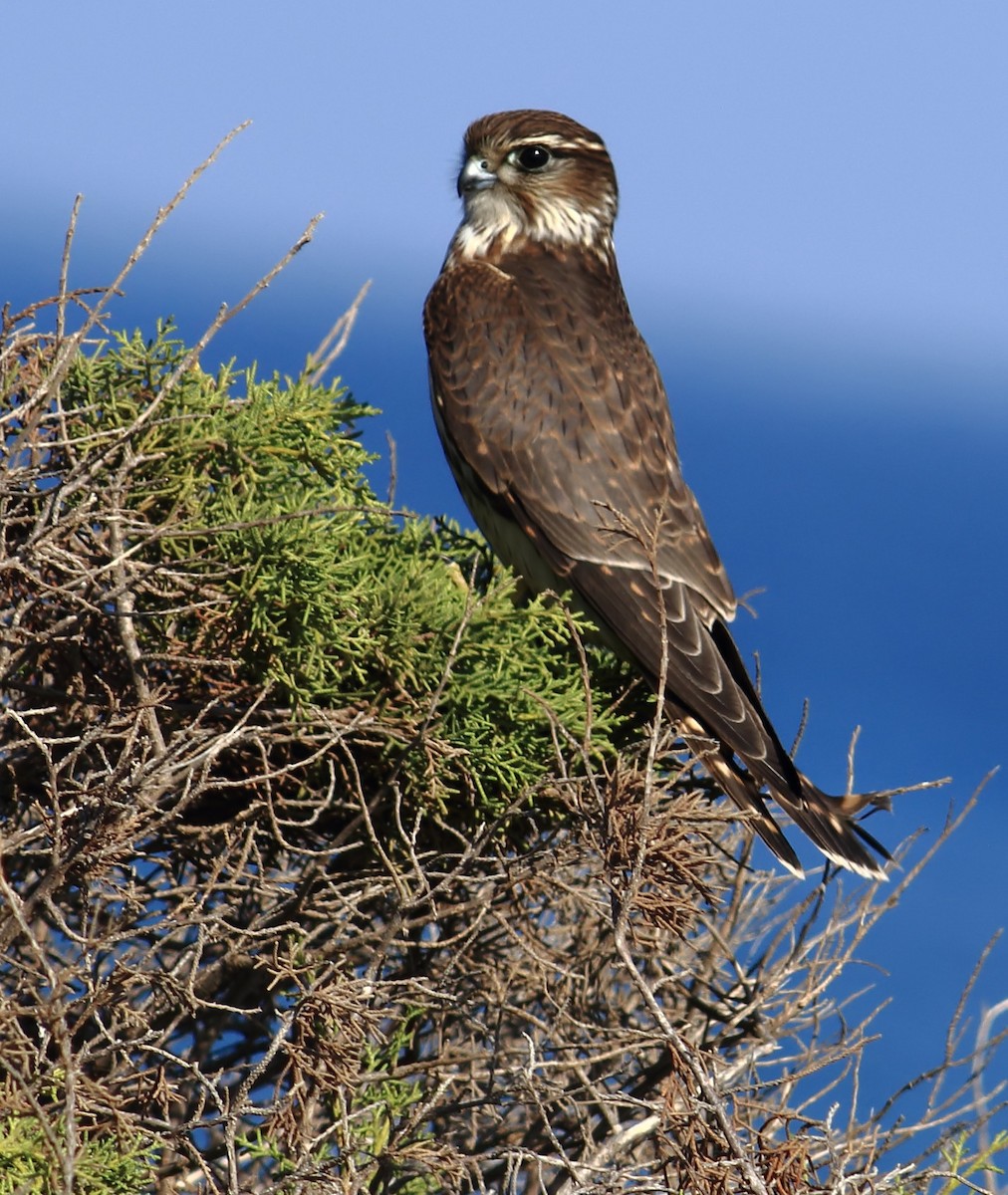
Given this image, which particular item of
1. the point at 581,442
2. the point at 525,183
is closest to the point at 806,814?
the point at 581,442

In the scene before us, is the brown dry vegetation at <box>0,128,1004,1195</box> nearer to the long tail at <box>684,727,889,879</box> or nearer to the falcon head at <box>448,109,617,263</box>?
the long tail at <box>684,727,889,879</box>

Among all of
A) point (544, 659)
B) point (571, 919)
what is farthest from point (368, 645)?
point (571, 919)

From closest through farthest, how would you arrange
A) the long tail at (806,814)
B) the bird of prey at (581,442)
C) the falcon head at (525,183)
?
the long tail at (806,814) → the bird of prey at (581,442) → the falcon head at (525,183)

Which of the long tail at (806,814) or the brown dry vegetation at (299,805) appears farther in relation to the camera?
the long tail at (806,814)

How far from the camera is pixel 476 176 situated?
3711mm

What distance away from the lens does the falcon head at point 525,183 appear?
370 cm

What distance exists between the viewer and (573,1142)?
112 inches

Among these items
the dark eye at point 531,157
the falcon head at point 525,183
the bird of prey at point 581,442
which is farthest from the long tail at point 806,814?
the dark eye at point 531,157

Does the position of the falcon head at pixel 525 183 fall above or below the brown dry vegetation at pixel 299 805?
above

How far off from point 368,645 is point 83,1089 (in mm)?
762

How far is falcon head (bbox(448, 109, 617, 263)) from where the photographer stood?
3.70 meters

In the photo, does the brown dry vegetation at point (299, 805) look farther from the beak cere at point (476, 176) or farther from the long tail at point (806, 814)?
the beak cere at point (476, 176)

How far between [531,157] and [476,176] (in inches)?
5.9

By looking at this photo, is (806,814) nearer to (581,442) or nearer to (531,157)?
(581,442)
